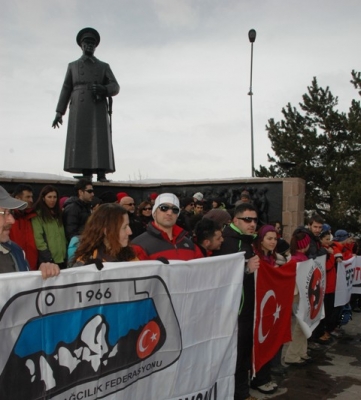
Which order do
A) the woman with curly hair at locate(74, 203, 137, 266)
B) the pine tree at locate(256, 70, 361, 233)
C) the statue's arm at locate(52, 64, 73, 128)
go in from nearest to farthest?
the woman with curly hair at locate(74, 203, 137, 266) < the statue's arm at locate(52, 64, 73, 128) < the pine tree at locate(256, 70, 361, 233)

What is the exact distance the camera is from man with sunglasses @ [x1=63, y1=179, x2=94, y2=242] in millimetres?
6008

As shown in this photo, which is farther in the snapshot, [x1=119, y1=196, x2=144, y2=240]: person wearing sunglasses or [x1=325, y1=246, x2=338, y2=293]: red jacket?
[x1=325, y1=246, x2=338, y2=293]: red jacket

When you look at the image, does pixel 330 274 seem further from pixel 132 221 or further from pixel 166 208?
pixel 166 208

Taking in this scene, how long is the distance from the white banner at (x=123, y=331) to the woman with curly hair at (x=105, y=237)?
220mm

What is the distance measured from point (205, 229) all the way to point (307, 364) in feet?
7.56

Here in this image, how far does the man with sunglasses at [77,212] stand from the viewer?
6008 mm

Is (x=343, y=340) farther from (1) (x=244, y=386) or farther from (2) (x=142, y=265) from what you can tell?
(2) (x=142, y=265)

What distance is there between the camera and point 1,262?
294cm

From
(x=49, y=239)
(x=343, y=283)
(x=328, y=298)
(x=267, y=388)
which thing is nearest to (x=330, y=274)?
(x=328, y=298)

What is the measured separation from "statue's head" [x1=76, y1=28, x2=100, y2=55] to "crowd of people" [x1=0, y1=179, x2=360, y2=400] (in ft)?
16.0

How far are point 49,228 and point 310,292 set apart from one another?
10.1ft

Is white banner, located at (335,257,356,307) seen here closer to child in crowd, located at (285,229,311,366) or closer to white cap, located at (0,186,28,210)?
child in crowd, located at (285,229,311,366)

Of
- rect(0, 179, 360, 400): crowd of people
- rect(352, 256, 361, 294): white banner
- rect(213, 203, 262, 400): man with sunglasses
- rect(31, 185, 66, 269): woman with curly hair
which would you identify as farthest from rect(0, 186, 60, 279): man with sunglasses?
rect(352, 256, 361, 294): white banner

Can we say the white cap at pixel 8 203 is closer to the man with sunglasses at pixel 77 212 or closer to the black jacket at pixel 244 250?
the black jacket at pixel 244 250
